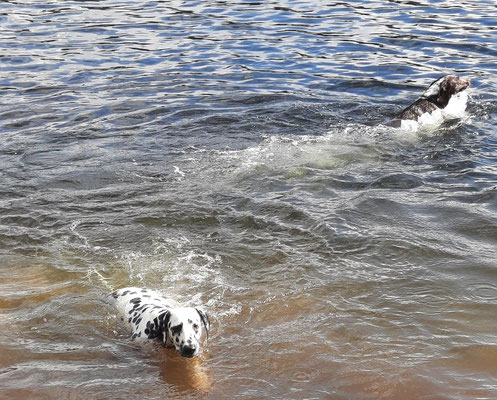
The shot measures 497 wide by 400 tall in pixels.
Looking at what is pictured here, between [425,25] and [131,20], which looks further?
[131,20]

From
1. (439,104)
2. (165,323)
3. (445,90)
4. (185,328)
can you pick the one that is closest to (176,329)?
(185,328)

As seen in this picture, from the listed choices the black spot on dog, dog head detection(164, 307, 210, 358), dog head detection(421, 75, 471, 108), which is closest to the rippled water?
dog head detection(164, 307, 210, 358)

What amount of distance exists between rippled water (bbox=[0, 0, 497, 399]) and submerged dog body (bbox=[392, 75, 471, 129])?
16.9 inches

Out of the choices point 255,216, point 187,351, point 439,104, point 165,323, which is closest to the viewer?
point 187,351

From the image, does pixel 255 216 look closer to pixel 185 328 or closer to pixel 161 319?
pixel 161 319

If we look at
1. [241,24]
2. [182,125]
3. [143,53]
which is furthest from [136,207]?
[241,24]

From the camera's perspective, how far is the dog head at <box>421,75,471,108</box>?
12594 millimetres

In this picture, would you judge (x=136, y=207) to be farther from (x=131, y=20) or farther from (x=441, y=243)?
(x=131, y=20)

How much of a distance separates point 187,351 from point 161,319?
1.43 feet

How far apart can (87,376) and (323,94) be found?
8.56 metres

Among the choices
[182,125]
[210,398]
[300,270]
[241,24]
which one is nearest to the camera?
[210,398]

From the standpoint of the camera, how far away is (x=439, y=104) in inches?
496

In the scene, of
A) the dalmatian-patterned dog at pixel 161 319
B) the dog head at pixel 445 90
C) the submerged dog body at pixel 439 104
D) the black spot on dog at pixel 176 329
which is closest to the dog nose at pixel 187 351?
the dalmatian-patterned dog at pixel 161 319

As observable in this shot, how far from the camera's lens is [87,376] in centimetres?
656
